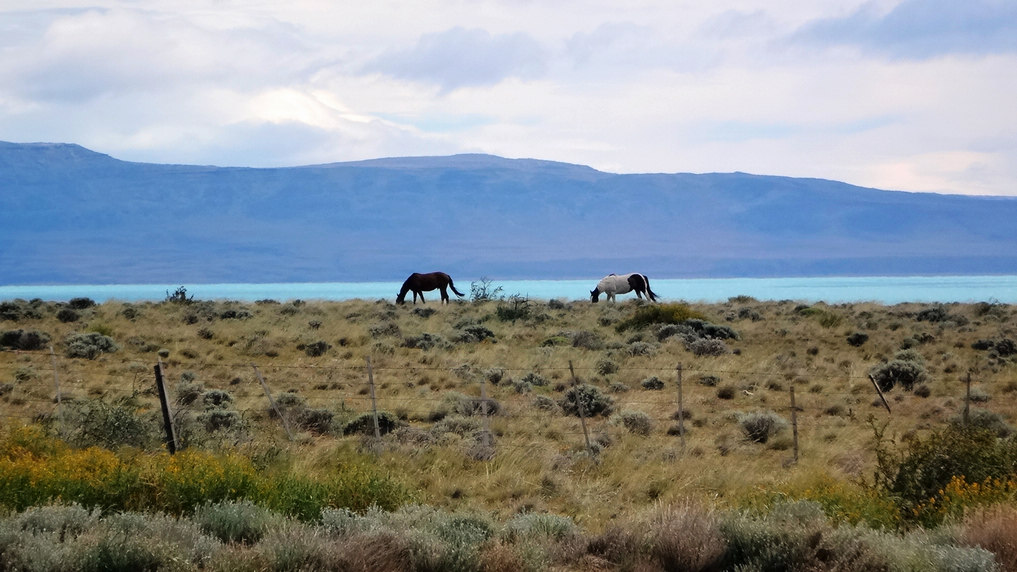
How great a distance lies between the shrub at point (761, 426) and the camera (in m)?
16.0

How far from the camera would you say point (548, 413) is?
1755 cm

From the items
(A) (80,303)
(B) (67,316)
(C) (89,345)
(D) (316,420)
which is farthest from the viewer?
(A) (80,303)

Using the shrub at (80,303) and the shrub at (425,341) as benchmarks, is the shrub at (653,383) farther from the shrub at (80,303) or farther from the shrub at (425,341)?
the shrub at (80,303)

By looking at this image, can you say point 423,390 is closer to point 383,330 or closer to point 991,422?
point 991,422

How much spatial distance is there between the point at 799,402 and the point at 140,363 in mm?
14622

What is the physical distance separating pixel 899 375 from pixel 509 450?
11916mm

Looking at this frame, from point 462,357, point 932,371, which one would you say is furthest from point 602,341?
point 932,371

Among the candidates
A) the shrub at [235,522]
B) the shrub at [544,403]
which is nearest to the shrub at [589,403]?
the shrub at [544,403]

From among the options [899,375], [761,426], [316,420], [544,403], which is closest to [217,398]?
[316,420]

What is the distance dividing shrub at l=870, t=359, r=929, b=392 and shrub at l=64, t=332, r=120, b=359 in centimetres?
1839

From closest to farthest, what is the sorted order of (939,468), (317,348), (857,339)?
(939,468) → (317,348) → (857,339)

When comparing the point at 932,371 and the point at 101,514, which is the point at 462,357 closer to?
the point at 932,371

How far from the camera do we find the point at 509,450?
13.6 m

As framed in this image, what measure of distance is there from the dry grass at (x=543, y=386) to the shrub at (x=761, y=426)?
0.24m
